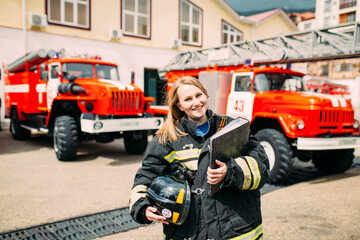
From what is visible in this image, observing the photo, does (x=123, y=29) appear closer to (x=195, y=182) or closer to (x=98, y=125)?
(x=98, y=125)

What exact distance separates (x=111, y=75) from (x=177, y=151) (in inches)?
261

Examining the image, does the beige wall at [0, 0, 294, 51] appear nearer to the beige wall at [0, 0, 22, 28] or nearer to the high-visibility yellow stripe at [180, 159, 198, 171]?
the beige wall at [0, 0, 22, 28]

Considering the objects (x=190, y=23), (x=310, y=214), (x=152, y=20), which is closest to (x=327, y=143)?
(x=310, y=214)

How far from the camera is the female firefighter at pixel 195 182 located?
5.37ft

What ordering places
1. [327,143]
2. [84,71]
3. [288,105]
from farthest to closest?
[84,71]
[288,105]
[327,143]

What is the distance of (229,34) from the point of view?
1912cm

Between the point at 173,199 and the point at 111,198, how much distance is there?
3105 mm

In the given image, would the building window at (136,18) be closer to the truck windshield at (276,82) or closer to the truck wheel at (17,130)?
the truck wheel at (17,130)

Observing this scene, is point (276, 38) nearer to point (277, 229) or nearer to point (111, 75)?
point (111, 75)

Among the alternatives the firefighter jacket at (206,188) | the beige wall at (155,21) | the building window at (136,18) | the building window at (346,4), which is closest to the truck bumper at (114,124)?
the firefighter jacket at (206,188)

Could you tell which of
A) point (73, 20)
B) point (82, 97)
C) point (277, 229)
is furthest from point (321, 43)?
point (73, 20)

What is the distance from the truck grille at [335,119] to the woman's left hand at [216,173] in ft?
13.8

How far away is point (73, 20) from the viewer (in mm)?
13477

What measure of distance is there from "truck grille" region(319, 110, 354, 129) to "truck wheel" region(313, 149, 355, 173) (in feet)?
2.38
